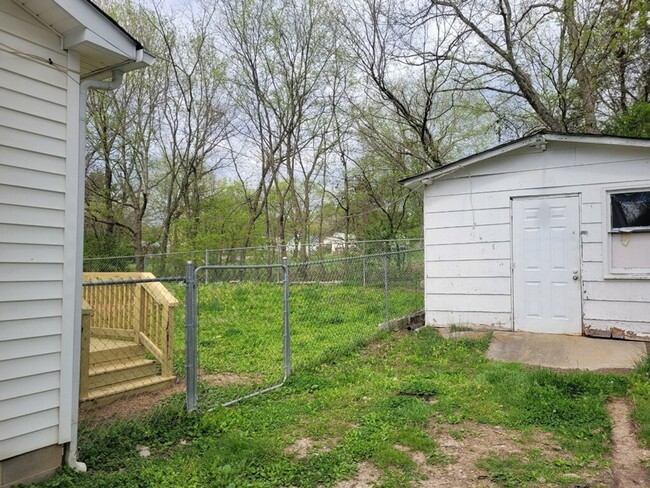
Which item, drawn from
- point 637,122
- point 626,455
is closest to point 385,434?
point 626,455

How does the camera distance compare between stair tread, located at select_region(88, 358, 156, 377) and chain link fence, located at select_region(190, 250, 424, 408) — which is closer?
stair tread, located at select_region(88, 358, 156, 377)

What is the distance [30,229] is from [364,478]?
2776mm

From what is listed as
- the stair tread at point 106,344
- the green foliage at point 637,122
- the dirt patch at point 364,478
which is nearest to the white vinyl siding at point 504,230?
the green foliage at point 637,122

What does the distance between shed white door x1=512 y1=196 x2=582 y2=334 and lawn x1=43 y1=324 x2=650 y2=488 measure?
1630 mm

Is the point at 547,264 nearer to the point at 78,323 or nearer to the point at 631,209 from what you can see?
the point at 631,209

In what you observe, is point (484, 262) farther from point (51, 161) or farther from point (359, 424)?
point (51, 161)

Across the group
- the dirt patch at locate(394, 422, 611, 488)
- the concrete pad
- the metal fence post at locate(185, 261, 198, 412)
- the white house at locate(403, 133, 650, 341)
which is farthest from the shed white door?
the metal fence post at locate(185, 261, 198, 412)

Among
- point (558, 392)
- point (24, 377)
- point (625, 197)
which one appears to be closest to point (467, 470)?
point (558, 392)

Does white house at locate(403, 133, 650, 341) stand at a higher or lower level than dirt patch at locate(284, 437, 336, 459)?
higher

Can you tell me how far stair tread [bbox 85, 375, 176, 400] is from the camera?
13.4ft

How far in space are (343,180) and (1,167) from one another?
19463mm

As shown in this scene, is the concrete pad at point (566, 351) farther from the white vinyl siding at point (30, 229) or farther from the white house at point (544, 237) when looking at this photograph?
the white vinyl siding at point (30, 229)

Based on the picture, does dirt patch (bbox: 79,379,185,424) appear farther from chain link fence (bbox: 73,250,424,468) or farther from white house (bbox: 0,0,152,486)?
white house (bbox: 0,0,152,486)

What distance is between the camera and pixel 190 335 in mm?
3682
